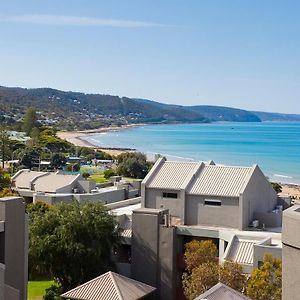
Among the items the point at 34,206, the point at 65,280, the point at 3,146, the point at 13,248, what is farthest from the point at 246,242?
the point at 3,146

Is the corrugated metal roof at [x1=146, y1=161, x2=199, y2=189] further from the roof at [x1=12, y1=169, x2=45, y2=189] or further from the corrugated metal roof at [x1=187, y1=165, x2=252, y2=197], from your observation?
the roof at [x1=12, y1=169, x2=45, y2=189]

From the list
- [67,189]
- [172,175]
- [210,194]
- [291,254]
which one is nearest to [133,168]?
[67,189]

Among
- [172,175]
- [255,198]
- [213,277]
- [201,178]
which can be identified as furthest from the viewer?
[172,175]

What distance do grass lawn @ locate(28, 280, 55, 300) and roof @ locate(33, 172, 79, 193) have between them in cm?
1275

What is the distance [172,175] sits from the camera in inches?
1179

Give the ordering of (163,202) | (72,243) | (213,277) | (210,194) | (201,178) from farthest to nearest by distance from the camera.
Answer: (163,202)
(201,178)
(210,194)
(72,243)
(213,277)

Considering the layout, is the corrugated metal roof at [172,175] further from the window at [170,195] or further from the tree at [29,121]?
the tree at [29,121]

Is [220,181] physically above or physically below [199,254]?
above

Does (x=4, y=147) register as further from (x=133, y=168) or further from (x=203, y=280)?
(x=203, y=280)

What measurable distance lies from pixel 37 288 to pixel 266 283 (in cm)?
1135

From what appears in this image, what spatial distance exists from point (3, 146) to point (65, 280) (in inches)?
2116

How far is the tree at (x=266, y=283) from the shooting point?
18.8m

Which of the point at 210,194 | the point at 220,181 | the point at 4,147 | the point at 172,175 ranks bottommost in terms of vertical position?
the point at 4,147

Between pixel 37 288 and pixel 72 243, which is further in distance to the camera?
pixel 37 288
